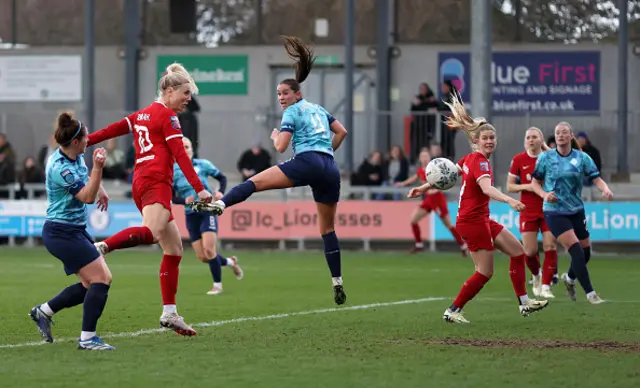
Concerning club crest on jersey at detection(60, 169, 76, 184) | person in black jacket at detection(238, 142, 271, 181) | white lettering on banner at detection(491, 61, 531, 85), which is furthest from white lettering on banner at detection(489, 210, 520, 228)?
club crest on jersey at detection(60, 169, 76, 184)

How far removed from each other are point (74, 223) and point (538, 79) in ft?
78.7

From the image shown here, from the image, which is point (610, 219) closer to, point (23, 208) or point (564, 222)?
point (564, 222)

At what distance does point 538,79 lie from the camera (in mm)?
33125

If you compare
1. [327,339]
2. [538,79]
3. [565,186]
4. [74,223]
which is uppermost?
[538,79]

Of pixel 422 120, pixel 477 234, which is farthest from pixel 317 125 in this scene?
pixel 422 120

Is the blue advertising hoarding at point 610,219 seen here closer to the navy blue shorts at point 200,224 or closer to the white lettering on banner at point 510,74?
the white lettering on banner at point 510,74

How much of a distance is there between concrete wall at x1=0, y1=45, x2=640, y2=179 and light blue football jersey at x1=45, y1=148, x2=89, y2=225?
19885 millimetres

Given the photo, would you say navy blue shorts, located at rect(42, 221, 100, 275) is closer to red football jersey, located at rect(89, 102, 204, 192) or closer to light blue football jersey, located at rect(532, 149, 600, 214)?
red football jersey, located at rect(89, 102, 204, 192)

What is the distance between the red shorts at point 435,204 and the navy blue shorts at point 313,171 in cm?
1306

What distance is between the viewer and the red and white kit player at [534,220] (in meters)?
16.4

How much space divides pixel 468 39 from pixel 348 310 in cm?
2031

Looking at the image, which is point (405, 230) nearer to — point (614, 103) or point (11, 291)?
point (614, 103)

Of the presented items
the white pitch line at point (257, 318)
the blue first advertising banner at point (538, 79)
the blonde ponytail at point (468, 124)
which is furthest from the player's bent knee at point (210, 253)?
the blue first advertising banner at point (538, 79)

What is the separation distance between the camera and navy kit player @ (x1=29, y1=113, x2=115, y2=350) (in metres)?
10.2
